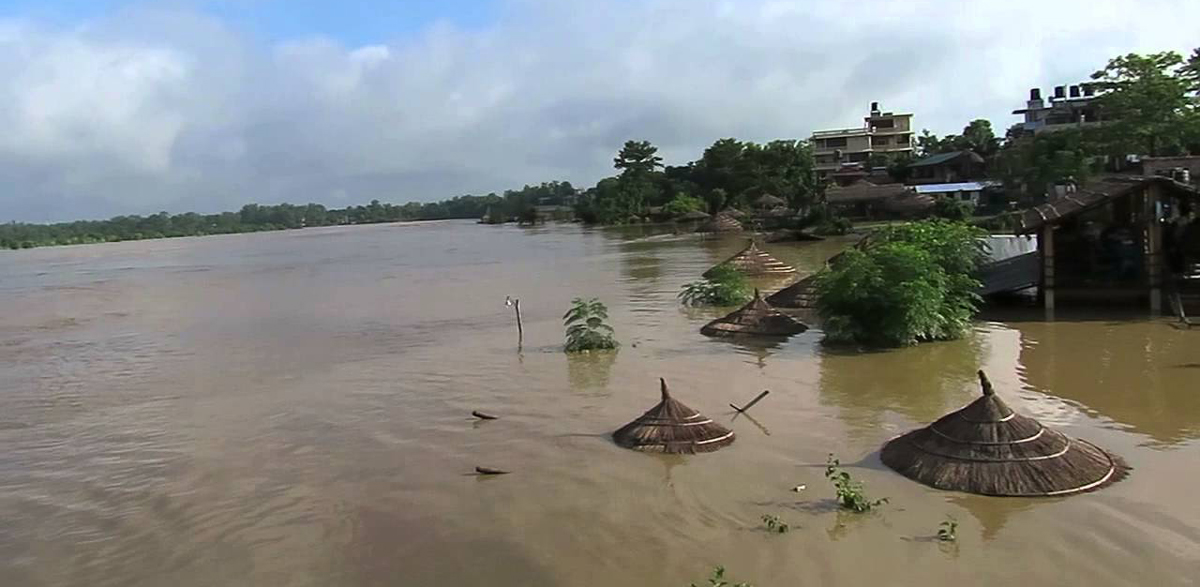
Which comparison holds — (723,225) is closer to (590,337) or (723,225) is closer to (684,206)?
(684,206)

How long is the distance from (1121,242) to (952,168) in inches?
1640

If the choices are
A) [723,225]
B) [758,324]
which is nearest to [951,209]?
[723,225]

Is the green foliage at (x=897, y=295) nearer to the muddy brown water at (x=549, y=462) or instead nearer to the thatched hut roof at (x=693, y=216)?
the muddy brown water at (x=549, y=462)

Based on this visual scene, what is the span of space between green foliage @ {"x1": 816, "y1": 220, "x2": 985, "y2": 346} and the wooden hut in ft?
6.45

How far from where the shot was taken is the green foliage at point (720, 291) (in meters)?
20.3

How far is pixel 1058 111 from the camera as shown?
200ft

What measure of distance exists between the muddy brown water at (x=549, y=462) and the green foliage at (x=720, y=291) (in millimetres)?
889

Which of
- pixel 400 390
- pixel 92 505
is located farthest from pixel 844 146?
pixel 92 505

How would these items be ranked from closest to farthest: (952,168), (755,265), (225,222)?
(755,265)
(952,168)
(225,222)

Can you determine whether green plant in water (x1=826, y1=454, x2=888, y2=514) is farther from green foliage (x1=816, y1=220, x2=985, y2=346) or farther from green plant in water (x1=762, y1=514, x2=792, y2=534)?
green foliage (x1=816, y1=220, x2=985, y2=346)

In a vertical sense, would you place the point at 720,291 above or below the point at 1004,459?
above

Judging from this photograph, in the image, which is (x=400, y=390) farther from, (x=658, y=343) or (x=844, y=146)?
(x=844, y=146)

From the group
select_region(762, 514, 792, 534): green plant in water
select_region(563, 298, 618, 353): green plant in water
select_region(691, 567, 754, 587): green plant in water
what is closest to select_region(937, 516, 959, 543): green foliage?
select_region(762, 514, 792, 534): green plant in water

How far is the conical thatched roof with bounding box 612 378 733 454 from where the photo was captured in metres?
9.27
